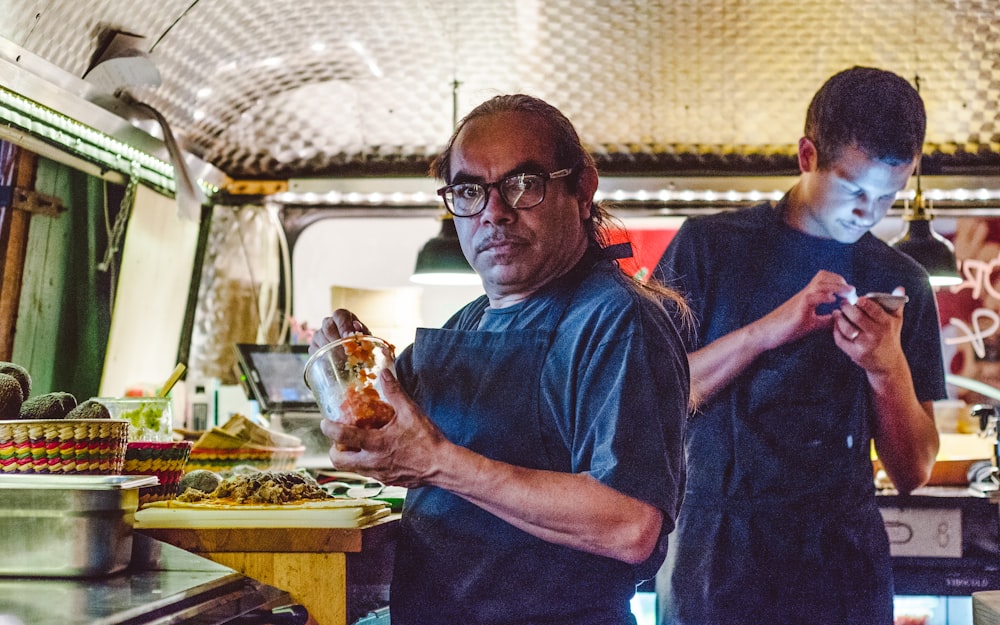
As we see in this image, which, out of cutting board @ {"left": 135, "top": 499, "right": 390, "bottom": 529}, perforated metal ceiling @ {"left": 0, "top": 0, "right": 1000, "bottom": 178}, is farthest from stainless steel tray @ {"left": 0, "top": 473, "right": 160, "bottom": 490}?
perforated metal ceiling @ {"left": 0, "top": 0, "right": 1000, "bottom": 178}

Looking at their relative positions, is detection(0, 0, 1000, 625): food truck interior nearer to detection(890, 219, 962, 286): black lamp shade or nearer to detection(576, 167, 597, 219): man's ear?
detection(890, 219, 962, 286): black lamp shade

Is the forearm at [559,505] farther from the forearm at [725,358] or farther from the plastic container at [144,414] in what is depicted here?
the plastic container at [144,414]

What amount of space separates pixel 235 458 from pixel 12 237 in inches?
40.1

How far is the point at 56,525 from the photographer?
5.16 feet

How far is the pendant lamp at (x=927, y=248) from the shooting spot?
387cm

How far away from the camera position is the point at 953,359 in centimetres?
463

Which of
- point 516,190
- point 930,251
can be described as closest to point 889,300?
point 516,190

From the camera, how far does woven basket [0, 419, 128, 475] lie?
1648 mm

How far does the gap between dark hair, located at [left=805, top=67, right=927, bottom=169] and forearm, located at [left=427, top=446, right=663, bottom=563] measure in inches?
43.6

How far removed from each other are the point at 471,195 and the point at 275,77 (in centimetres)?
270

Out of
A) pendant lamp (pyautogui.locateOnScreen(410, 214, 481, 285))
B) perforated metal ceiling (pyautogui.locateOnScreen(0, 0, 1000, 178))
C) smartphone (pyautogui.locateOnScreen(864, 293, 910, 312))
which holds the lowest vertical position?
smartphone (pyautogui.locateOnScreen(864, 293, 910, 312))

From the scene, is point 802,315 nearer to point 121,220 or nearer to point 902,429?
point 902,429

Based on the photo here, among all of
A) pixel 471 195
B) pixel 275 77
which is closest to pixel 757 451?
pixel 471 195

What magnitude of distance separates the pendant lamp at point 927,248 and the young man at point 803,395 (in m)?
1.79
